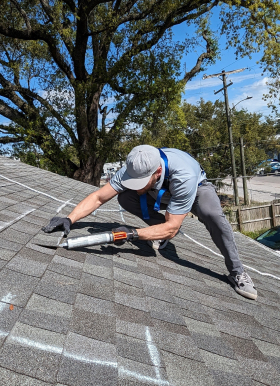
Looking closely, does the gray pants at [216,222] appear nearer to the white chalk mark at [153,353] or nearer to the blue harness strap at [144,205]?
the blue harness strap at [144,205]

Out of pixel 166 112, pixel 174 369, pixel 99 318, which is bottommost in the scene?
pixel 174 369

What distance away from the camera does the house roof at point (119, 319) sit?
1.35m

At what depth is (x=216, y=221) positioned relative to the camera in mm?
3193

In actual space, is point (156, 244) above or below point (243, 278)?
above

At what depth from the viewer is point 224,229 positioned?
3.21 metres

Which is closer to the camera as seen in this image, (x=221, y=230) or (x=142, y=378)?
(x=142, y=378)

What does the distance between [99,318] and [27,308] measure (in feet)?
1.24

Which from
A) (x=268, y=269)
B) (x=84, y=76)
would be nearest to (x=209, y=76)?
(x=84, y=76)

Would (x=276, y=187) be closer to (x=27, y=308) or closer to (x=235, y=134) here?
(x=235, y=134)

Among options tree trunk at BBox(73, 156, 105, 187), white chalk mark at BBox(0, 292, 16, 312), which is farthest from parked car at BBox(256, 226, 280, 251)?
white chalk mark at BBox(0, 292, 16, 312)

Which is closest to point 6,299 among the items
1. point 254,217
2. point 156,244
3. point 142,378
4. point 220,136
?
point 142,378

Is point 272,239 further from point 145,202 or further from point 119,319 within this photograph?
point 119,319

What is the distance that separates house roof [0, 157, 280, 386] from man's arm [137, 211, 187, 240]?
0.27m

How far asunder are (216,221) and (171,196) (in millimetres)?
497
